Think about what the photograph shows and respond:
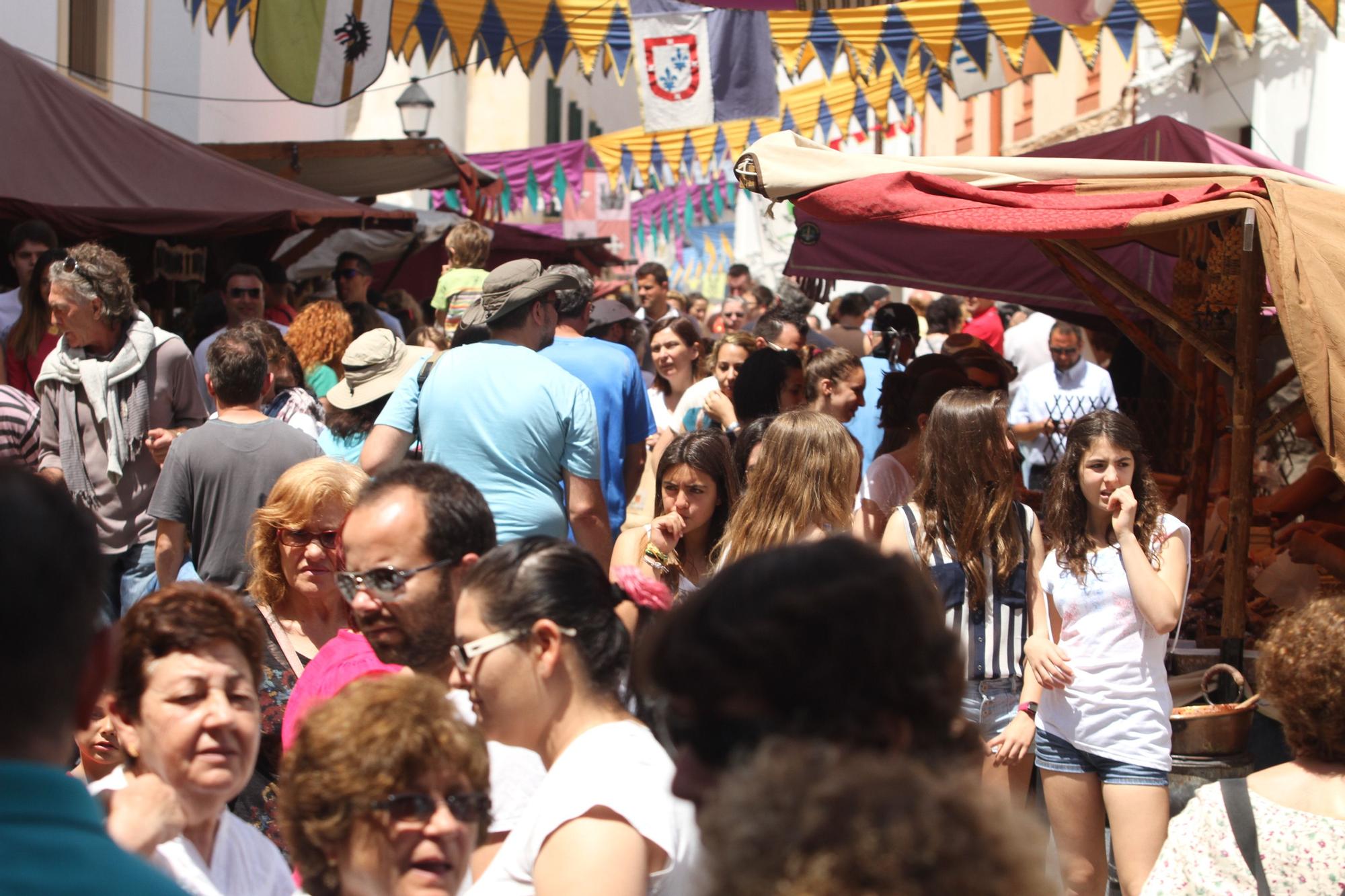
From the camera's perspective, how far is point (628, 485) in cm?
622

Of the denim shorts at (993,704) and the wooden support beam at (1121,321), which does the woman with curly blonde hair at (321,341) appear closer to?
the wooden support beam at (1121,321)

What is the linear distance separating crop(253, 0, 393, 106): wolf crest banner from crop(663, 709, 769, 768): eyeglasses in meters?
8.44

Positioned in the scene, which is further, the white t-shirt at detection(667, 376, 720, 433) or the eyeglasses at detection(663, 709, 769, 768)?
the white t-shirt at detection(667, 376, 720, 433)

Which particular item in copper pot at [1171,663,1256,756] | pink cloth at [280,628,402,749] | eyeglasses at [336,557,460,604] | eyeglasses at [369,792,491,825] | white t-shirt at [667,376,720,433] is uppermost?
white t-shirt at [667,376,720,433]

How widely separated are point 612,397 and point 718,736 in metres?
4.62

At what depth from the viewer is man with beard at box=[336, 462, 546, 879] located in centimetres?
305

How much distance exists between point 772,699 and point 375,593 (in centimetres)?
175

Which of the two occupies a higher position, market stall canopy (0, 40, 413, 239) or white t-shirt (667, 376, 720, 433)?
market stall canopy (0, 40, 413, 239)

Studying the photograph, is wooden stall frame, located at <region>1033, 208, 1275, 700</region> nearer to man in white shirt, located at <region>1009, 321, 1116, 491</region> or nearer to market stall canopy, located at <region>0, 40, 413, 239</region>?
man in white shirt, located at <region>1009, 321, 1116, 491</region>

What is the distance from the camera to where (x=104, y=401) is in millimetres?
5688

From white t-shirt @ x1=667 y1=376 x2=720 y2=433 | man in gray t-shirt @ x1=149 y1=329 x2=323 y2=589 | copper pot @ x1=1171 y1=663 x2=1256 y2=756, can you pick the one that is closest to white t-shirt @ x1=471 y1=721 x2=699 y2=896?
man in gray t-shirt @ x1=149 y1=329 x2=323 y2=589

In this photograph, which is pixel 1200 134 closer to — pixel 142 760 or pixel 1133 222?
pixel 1133 222

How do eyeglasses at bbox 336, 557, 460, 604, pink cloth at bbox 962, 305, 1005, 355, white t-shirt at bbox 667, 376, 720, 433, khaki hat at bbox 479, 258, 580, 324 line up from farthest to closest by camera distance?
pink cloth at bbox 962, 305, 1005, 355
white t-shirt at bbox 667, 376, 720, 433
khaki hat at bbox 479, 258, 580, 324
eyeglasses at bbox 336, 557, 460, 604

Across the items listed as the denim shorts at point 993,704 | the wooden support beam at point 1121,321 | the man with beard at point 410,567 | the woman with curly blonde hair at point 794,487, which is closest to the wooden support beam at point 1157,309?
the wooden support beam at point 1121,321
